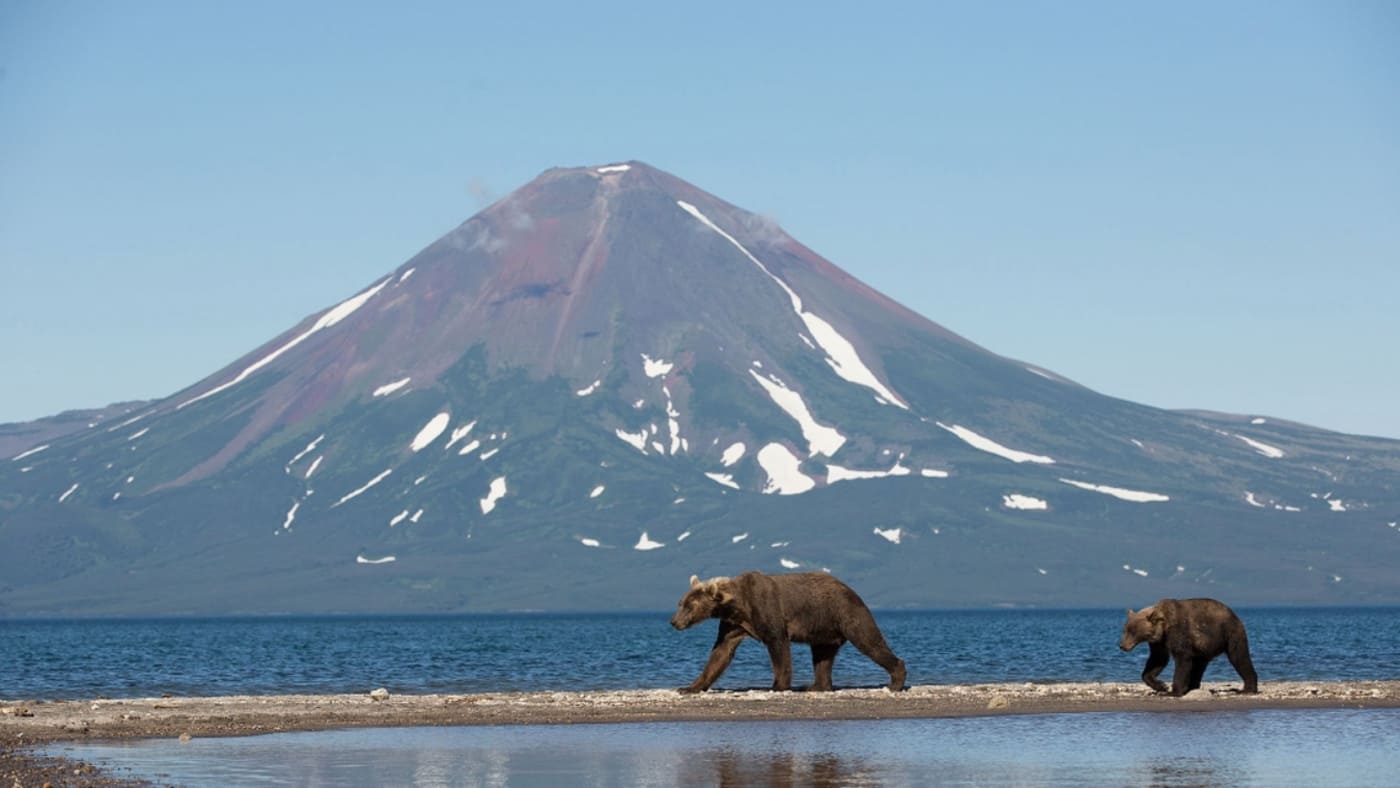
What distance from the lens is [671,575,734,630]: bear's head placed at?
4294 cm

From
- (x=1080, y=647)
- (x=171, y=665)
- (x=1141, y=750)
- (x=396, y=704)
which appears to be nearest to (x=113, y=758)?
(x=396, y=704)

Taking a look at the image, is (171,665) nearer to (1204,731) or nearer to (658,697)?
(658,697)

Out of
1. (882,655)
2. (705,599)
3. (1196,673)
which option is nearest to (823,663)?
(882,655)

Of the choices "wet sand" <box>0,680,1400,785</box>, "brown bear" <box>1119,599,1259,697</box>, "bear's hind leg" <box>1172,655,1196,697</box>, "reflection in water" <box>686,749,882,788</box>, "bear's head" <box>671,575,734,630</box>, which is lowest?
"reflection in water" <box>686,749,882,788</box>

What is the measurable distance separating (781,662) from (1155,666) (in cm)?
802

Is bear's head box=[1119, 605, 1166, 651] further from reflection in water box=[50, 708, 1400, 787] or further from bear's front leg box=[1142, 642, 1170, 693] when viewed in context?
reflection in water box=[50, 708, 1400, 787]

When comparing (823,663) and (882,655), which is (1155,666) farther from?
(823,663)

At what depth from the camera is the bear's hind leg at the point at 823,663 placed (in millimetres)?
44475

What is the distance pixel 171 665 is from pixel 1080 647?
39584mm

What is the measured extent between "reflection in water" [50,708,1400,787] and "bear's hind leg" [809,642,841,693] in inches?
231

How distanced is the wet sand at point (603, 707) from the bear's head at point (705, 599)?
177 cm

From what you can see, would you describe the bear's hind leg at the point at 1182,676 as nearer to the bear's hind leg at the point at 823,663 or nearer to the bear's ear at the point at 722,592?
the bear's hind leg at the point at 823,663

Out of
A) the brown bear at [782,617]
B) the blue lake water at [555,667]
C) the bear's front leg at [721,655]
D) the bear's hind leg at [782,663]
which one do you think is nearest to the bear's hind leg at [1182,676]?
the brown bear at [782,617]

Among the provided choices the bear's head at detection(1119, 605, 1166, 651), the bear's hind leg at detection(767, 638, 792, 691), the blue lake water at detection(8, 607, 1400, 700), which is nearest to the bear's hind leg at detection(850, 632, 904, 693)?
the bear's hind leg at detection(767, 638, 792, 691)
